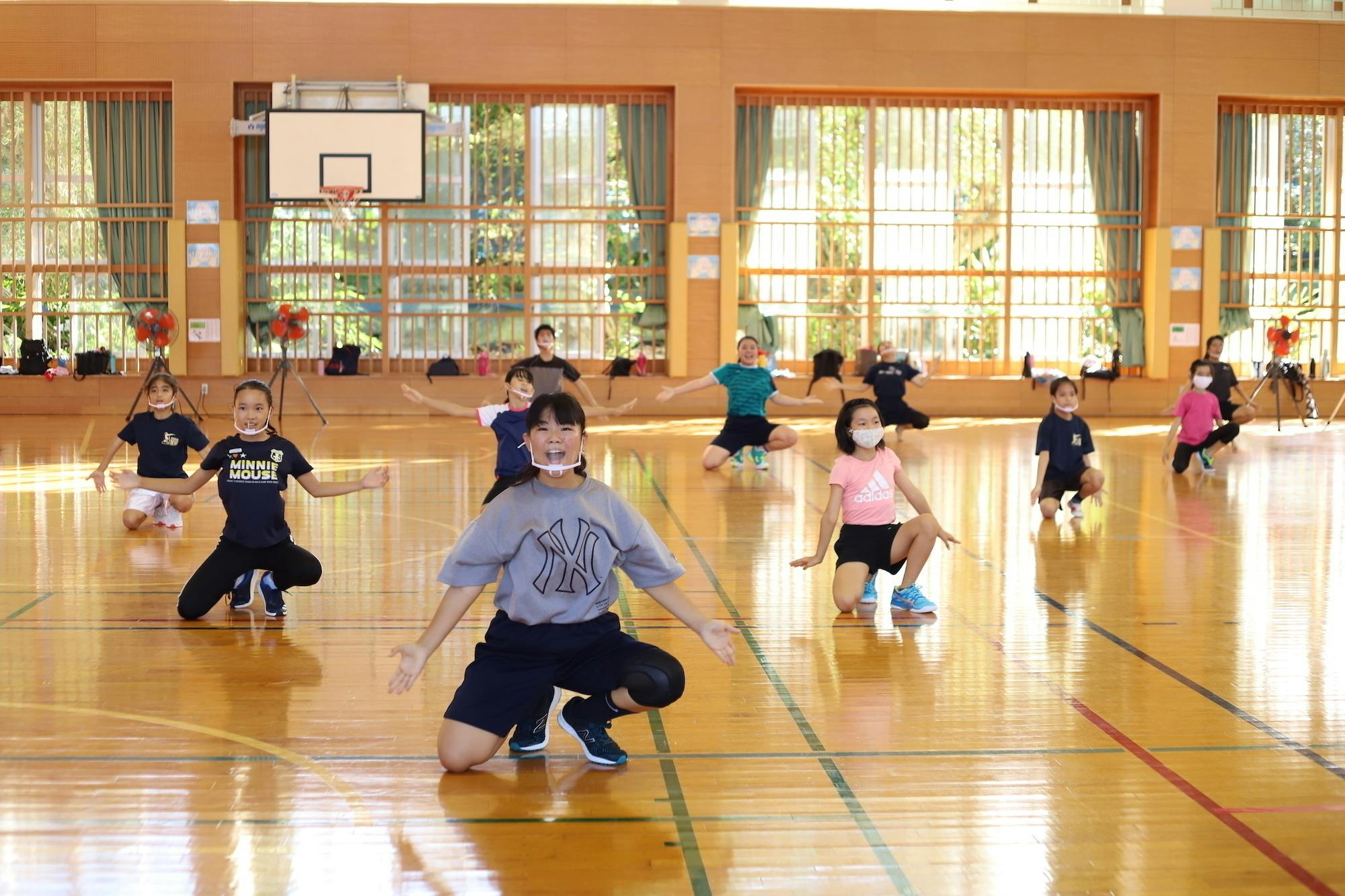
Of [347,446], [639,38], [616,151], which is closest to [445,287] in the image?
[616,151]

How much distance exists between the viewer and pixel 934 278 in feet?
74.6

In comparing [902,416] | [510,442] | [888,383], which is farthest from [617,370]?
[510,442]

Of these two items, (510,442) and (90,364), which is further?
(90,364)

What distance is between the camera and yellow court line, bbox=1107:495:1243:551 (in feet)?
31.7

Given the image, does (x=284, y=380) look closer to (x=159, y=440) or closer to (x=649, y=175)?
(x=649, y=175)

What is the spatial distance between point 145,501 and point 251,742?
5.35 metres

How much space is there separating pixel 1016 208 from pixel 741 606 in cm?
1686

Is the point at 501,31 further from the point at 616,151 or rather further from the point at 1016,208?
the point at 1016,208

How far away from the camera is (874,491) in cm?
739

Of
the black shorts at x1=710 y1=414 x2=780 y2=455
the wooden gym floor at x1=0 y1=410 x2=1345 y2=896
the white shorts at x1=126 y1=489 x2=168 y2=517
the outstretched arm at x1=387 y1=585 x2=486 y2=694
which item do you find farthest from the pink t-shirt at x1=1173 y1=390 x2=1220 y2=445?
the outstretched arm at x1=387 y1=585 x2=486 y2=694

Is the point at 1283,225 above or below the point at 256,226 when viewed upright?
above

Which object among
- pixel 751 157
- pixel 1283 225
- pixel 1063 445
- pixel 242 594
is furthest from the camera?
pixel 1283 225

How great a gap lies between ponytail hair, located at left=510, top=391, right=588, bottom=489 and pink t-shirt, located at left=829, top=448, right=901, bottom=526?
9.33 ft

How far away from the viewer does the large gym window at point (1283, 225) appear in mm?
23062
